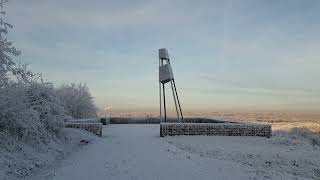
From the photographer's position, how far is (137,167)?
1156 centimetres

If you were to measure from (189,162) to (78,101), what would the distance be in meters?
25.5

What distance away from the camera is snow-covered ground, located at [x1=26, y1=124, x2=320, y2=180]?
418 inches

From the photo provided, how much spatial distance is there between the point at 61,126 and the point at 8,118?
4.48 metres

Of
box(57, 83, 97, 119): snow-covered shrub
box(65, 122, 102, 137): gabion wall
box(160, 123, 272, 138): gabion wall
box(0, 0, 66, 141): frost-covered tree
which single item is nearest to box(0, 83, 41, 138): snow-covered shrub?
box(0, 0, 66, 141): frost-covered tree

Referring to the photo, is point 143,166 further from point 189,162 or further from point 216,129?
point 216,129

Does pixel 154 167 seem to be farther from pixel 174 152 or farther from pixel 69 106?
pixel 69 106

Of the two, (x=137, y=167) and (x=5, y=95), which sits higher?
(x=5, y=95)

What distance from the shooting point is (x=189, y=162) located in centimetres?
1255

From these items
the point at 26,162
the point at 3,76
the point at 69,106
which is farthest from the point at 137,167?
the point at 69,106

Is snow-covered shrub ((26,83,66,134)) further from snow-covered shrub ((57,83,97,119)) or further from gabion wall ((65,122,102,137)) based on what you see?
snow-covered shrub ((57,83,97,119))

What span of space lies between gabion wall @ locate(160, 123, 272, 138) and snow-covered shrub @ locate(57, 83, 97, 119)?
Result: 51.7 feet

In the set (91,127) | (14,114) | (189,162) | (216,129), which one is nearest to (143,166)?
(189,162)

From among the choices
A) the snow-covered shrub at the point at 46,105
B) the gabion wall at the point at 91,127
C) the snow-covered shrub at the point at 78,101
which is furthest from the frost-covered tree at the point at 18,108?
the snow-covered shrub at the point at 78,101

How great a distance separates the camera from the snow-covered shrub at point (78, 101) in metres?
36.6
